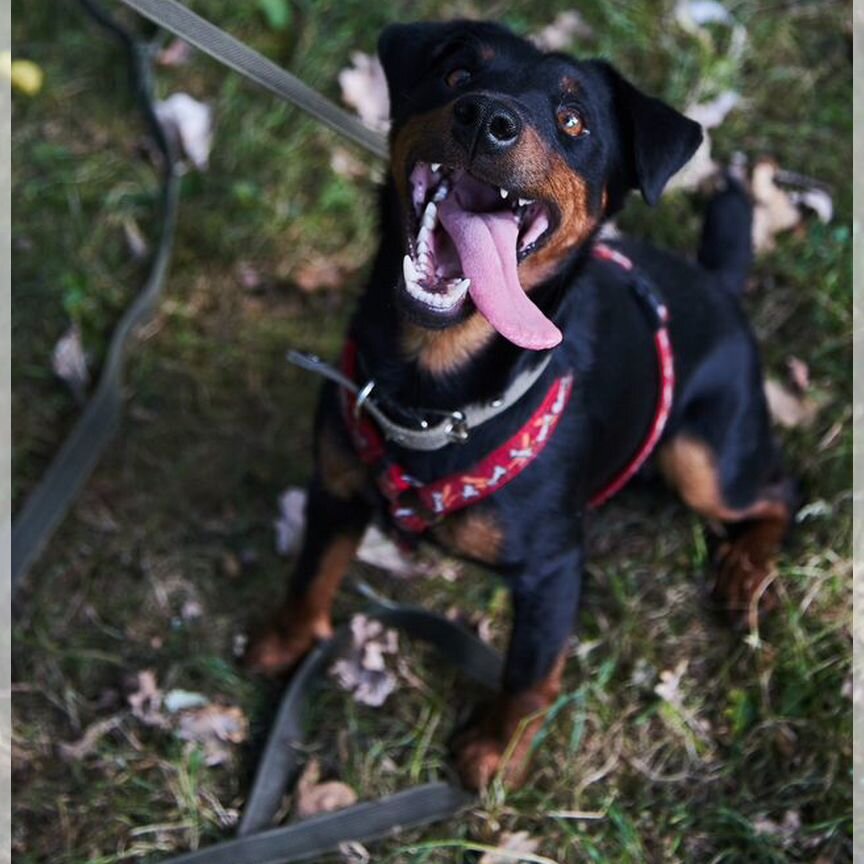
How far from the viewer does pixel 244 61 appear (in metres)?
3.09

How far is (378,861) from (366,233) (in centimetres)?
229

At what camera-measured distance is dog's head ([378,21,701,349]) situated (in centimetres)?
273

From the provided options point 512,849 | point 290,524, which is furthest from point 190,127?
point 512,849

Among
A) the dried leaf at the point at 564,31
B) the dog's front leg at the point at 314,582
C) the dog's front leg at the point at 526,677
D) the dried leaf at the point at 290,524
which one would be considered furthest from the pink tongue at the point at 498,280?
the dried leaf at the point at 564,31

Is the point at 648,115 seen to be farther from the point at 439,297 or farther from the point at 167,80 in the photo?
the point at 167,80

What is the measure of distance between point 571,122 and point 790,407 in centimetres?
183

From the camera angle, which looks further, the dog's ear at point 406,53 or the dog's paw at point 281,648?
the dog's paw at point 281,648

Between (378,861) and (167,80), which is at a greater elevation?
(167,80)

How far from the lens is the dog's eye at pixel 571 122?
294 cm

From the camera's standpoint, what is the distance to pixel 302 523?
410 cm

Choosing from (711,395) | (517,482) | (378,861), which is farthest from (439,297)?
(378,861)

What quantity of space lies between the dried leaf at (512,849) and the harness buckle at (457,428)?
1186 mm

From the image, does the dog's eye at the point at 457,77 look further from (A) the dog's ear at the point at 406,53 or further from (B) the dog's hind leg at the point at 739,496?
(B) the dog's hind leg at the point at 739,496

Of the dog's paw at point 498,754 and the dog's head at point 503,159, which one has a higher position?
the dog's head at point 503,159
